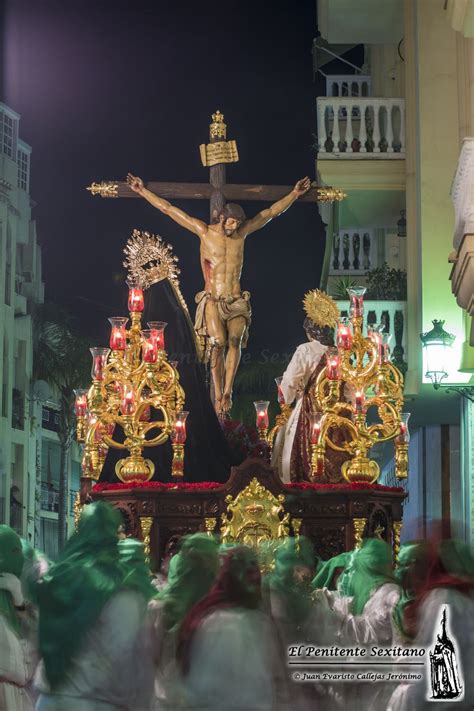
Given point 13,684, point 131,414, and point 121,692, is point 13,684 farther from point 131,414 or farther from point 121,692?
point 131,414

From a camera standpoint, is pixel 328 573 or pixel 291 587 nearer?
pixel 291 587

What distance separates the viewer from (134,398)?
11.6 metres

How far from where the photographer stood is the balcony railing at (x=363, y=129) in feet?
60.2

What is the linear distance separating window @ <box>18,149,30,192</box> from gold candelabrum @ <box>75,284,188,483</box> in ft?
35.7

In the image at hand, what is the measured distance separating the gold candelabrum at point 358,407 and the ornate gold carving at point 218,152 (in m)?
4.82

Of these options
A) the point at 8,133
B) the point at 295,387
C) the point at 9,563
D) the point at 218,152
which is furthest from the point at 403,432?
the point at 8,133

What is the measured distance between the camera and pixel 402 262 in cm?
2020

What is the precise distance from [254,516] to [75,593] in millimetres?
5439

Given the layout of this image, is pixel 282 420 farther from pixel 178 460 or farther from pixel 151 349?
pixel 151 349

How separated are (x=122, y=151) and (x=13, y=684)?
1507 cm

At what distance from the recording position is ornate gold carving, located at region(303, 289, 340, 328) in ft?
44.0

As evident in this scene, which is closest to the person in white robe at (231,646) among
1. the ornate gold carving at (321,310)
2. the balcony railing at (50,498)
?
the ornate gold carving at (321,310)

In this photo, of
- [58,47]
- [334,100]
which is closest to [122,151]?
[58,47]

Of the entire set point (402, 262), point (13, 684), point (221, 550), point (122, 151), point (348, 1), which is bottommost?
A: point (13, 684)
